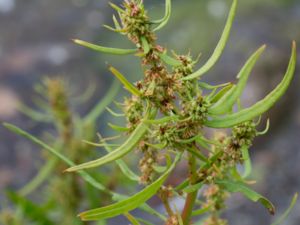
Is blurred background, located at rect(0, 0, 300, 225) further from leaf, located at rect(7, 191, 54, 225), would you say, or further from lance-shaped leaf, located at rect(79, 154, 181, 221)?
lance-shaped leaf, located at rect(79, 154, 181, 221)

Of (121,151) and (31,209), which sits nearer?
(121,151)

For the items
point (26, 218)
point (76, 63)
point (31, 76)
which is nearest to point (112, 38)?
point (76, 63)

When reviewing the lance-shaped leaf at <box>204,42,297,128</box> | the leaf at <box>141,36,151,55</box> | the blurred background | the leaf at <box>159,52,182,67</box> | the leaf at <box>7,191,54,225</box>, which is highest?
the blurred background

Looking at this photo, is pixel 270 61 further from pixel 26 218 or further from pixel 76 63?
pixel 26 218

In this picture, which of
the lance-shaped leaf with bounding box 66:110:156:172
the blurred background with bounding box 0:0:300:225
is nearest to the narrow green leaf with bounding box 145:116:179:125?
the lance-shaped leaf with bounding box 66:110:156:172

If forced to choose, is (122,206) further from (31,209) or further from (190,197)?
(31,209)

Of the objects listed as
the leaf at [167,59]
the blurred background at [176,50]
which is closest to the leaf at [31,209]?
the leaf at [167,59]

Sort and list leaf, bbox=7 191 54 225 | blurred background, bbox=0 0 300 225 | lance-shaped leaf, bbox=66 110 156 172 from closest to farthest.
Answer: lance-shaped leaf, bbox=66 110 156 172
leaf, bbox=7 191 54 225
blurred background, bbox=0 0 300 225

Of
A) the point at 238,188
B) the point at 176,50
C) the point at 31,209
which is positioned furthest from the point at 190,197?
the point at 176,50
